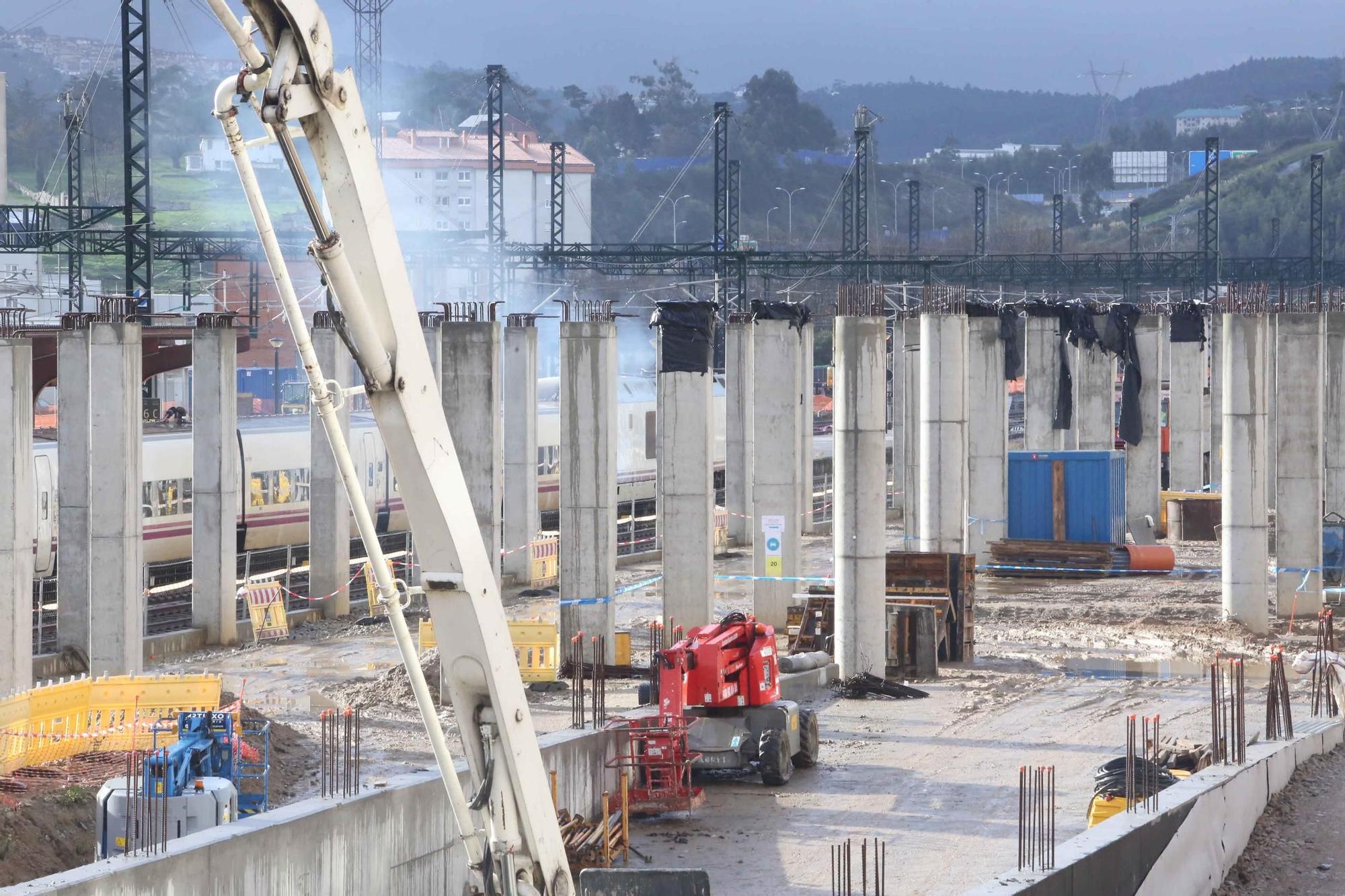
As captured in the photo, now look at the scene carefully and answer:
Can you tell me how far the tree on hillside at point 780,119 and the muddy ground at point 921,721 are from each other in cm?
13405

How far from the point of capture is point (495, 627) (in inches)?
344

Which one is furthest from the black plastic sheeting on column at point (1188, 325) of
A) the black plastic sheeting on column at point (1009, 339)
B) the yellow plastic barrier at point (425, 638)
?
the yellow plastic barrier at point (425, 638)

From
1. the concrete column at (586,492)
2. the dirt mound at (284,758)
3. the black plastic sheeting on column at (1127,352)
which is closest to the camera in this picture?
the dirt mound at (284,758)

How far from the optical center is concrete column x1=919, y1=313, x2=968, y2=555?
29.0 m

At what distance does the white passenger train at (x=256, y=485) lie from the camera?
26.8m

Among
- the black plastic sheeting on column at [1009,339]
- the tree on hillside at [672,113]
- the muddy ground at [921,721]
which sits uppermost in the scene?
the tree on hillside at [672,113]

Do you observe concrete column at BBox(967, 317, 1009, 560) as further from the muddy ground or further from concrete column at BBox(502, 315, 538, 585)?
concrete column at BBox(502, 315, 538, 585)

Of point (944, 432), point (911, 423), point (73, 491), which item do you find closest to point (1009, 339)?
point (911, 423)

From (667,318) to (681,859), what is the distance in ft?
35.4

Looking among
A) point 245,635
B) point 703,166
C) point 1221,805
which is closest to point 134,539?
point 245,635

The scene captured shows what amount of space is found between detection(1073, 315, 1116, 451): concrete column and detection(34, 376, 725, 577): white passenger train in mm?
12354

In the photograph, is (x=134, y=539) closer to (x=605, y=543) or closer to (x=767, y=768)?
(x=605, y=543)

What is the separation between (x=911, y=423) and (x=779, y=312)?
1120cm

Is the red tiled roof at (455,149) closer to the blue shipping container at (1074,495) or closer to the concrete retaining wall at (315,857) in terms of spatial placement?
the blue shipping container at (1074,495)
